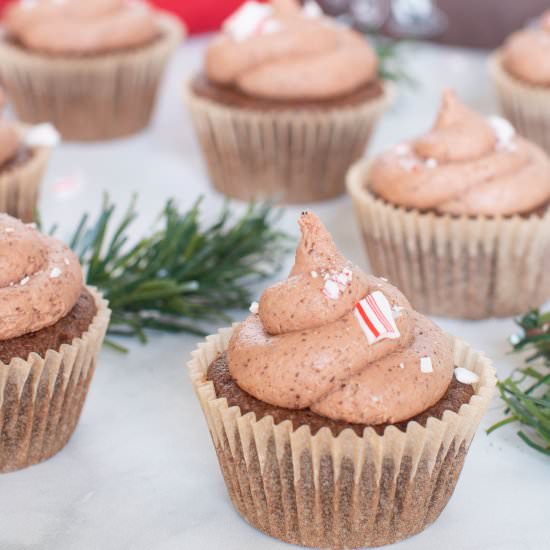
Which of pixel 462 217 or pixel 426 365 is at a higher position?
pixel 426 365

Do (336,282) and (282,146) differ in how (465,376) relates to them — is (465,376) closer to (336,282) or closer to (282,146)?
(336,282)

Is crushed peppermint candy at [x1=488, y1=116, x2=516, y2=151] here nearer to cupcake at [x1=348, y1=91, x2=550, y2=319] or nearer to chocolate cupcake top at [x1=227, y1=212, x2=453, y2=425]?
cupcake at [x1=348, y1=91, x2=550, y2=319]

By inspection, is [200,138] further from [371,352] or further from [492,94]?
[371,352]

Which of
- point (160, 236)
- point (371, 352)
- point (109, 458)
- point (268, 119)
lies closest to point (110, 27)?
point (268, 119)

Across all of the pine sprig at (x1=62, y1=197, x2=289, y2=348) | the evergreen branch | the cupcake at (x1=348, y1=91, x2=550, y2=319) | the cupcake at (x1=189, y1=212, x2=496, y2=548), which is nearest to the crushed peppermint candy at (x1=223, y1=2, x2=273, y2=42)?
the cupcake at (x1=348, y1=91, x2=550, y2=319)

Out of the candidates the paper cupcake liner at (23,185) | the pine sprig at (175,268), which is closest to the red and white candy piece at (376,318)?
the pine sprig at (175,268)

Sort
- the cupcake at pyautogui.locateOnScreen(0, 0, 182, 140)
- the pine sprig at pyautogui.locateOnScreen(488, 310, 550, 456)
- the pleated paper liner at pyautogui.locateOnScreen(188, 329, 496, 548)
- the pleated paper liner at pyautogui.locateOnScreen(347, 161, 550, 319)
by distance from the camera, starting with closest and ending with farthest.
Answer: the pleated paper liner at pyautogui.locateOnScreen(188, 329, 496, 548) < the pine sprig at pyautogui.locateOnScreen(488, 310, 550, 456) < the pleated paper liner at pyautogui.locateOnScreen(347, 161, 550, 319) < the cupcake at pyautogui.locateOnScreen(0, 0, 182, 140)

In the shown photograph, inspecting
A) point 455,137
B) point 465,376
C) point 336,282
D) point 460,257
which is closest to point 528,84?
point 455,137
